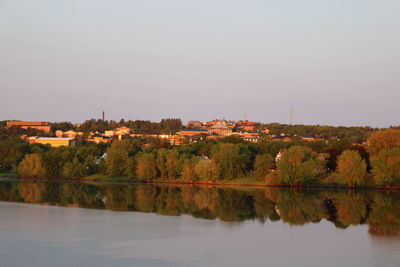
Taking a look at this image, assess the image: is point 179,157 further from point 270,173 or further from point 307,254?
point 307,254

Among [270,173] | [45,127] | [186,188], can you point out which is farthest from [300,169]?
[45,127]

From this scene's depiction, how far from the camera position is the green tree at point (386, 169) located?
36031mm

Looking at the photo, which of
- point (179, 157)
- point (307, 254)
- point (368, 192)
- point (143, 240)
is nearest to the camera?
point (307, 254)

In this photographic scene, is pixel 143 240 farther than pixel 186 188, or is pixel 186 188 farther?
pixel 186 188

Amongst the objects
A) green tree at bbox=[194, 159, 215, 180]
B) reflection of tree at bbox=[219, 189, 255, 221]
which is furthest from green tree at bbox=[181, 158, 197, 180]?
reflection of tree at bbox=[219, 189, 255, 221]

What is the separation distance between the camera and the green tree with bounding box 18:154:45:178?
44625mm

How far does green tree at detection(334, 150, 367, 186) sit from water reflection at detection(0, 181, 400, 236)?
1.59m

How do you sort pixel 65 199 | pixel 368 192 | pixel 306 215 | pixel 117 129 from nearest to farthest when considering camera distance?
pixel 306 215, pixel 65 199, pixel 368 192, pixel 117 129

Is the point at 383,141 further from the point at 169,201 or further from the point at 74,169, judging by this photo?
the point at 74,169

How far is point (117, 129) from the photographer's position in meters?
106

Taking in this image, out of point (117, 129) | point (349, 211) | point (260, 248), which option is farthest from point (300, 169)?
point (117, 129)

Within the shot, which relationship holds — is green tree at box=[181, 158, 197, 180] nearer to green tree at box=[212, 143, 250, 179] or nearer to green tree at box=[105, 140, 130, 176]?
green tree at box=[212, 143, 250, 179]

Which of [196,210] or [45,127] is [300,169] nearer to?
[196,210]

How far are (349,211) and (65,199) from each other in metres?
14.8
